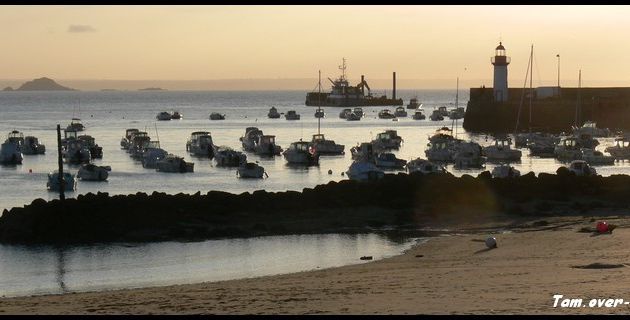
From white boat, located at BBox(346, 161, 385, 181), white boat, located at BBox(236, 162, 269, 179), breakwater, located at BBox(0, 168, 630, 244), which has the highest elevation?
breakwater, located at BBox(0, 168, 630, 244)

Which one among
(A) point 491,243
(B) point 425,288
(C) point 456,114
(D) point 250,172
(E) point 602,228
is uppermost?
(C) point 456,114

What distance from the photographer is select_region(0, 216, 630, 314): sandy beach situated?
57.3 ft

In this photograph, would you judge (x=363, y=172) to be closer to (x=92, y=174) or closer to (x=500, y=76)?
(x=92, y=174)

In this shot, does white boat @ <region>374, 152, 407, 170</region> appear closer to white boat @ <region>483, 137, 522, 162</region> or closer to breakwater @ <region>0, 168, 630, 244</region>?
white boat @ <region>483, 137, 522, 162</region>

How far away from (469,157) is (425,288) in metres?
51.7

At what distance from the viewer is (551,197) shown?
39.3 m

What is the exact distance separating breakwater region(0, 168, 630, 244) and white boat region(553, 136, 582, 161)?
34904mm

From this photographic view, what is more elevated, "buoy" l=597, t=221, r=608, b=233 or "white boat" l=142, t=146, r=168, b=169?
"buoy" l=597, t=221, r=608, b=233

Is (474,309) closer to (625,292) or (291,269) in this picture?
(625,292)

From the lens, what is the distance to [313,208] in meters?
37.9

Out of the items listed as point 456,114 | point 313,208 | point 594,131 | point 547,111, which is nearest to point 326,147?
point 594,131

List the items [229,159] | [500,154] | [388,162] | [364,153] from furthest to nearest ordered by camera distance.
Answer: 1. [500,154]
2. [364,153]
3. [229,159]
4. [388,162]

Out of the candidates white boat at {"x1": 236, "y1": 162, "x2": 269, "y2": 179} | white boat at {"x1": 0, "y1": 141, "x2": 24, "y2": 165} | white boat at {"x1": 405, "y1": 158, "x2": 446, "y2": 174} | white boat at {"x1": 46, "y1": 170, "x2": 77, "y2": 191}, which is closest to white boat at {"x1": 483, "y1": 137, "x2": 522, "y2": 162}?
white boat at {"x1": 405, "y1": 158, "x2": 446, "y2": 174}

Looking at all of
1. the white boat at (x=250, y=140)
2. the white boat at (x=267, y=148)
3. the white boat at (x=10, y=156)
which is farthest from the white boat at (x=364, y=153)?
the white boat at (x=10, y=156)
